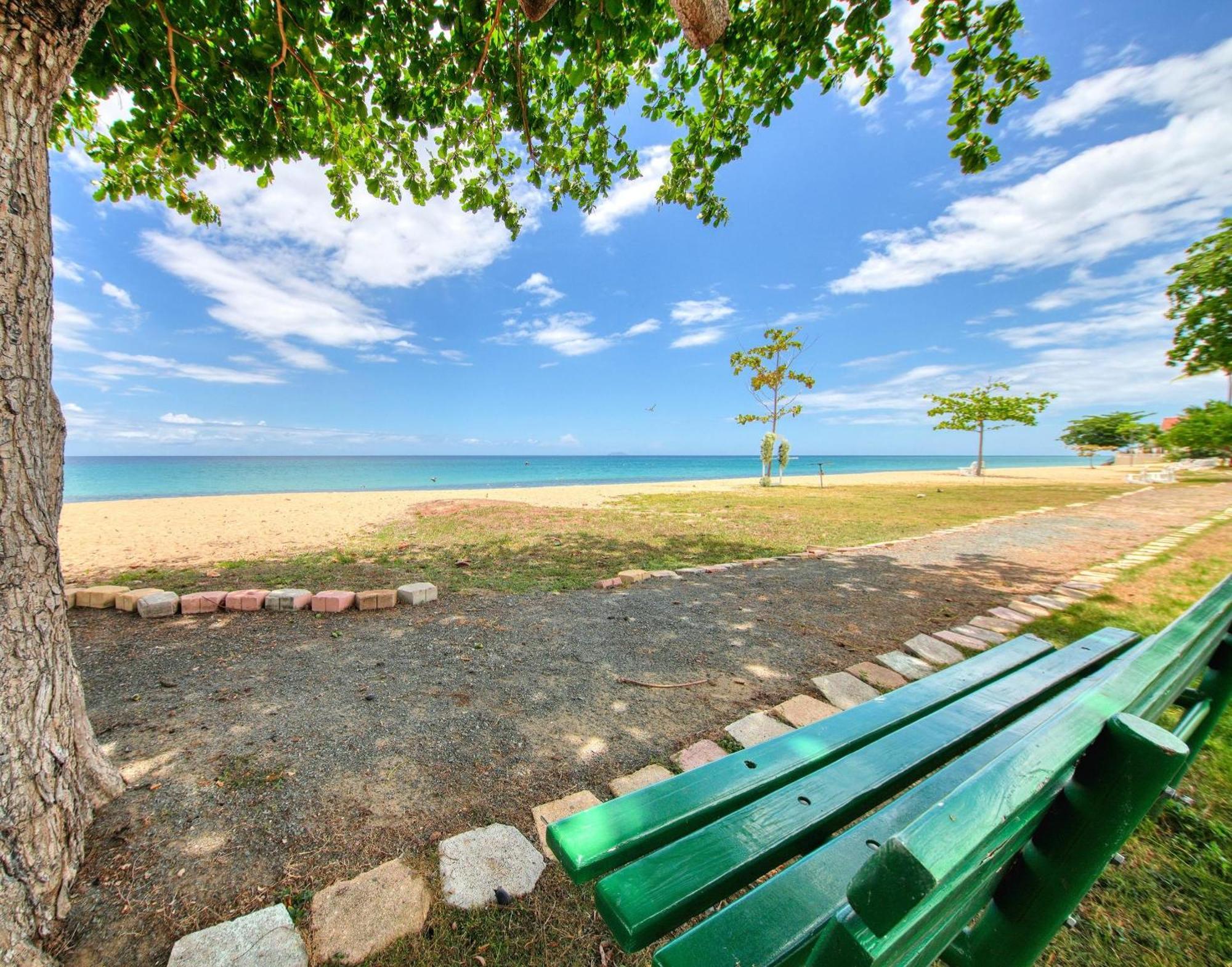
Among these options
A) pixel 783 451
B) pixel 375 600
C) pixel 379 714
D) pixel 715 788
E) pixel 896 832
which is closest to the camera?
pixel 896 832

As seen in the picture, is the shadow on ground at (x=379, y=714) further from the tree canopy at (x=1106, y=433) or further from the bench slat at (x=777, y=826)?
the tree canopy at (x=1106, y=433)

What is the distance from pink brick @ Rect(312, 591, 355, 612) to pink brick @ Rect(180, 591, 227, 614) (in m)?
0.77

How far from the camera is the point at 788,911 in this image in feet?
2.83

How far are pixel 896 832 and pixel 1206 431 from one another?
29.6 metres

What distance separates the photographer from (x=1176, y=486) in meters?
16.6

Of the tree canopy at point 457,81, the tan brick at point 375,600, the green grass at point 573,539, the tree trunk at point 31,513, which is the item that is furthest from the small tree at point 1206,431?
the tree trunk at point 31,513

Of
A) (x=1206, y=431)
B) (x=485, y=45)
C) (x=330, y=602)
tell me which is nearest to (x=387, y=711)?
(x=330, y=602)

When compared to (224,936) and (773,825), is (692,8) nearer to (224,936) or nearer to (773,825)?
(773,825)

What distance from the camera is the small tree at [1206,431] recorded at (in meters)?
18.3

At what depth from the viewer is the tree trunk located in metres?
1.40

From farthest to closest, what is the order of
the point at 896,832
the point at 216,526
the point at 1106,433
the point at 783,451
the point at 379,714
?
the point at 1106,433 < the point at 783,451 < the point at 216,526 < the point at 379,714 < the point at 896,832

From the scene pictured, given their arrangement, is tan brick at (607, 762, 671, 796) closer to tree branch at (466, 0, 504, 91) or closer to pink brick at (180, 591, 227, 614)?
pink brick at (180, 591, 227, 614)

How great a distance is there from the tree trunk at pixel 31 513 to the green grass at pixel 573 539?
3.34 meters

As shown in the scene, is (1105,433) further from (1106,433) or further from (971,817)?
(971,817)
